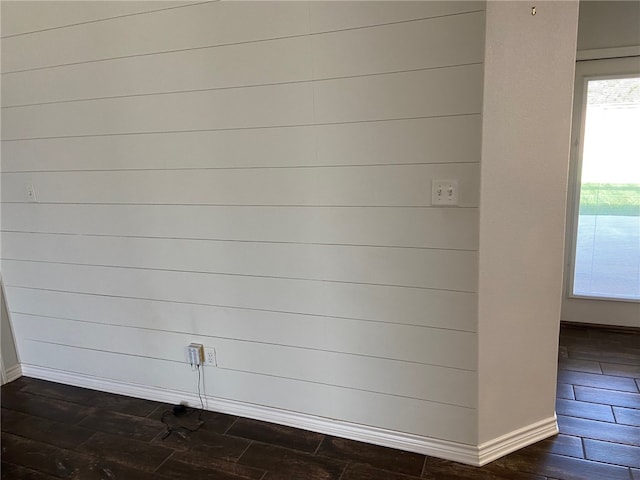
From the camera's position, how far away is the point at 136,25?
7.10 ft

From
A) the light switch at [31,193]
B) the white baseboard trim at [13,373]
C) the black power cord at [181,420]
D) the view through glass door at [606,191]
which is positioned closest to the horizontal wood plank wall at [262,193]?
the light switch at [31,193]

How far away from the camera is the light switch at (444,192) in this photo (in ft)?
5.75

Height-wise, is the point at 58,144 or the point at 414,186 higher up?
the point at 58,144

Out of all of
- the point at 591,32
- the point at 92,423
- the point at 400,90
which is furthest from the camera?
the point at 591,32

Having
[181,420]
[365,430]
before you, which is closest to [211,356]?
[181,420]

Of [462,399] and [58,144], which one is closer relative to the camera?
[462,399]

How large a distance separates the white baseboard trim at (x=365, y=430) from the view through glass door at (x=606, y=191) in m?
1.64

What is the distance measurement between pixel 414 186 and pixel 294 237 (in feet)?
2.03

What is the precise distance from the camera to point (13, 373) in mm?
2943

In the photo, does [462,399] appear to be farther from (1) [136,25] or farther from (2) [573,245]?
(1) [136,25]

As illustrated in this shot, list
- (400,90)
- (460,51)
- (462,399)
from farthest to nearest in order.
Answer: (462,399)
(400,90)
(460,51)

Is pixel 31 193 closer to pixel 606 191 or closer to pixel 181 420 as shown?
pixel 181 420

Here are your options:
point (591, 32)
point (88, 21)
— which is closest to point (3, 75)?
point (88, 21)

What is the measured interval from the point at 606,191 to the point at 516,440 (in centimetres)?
213
